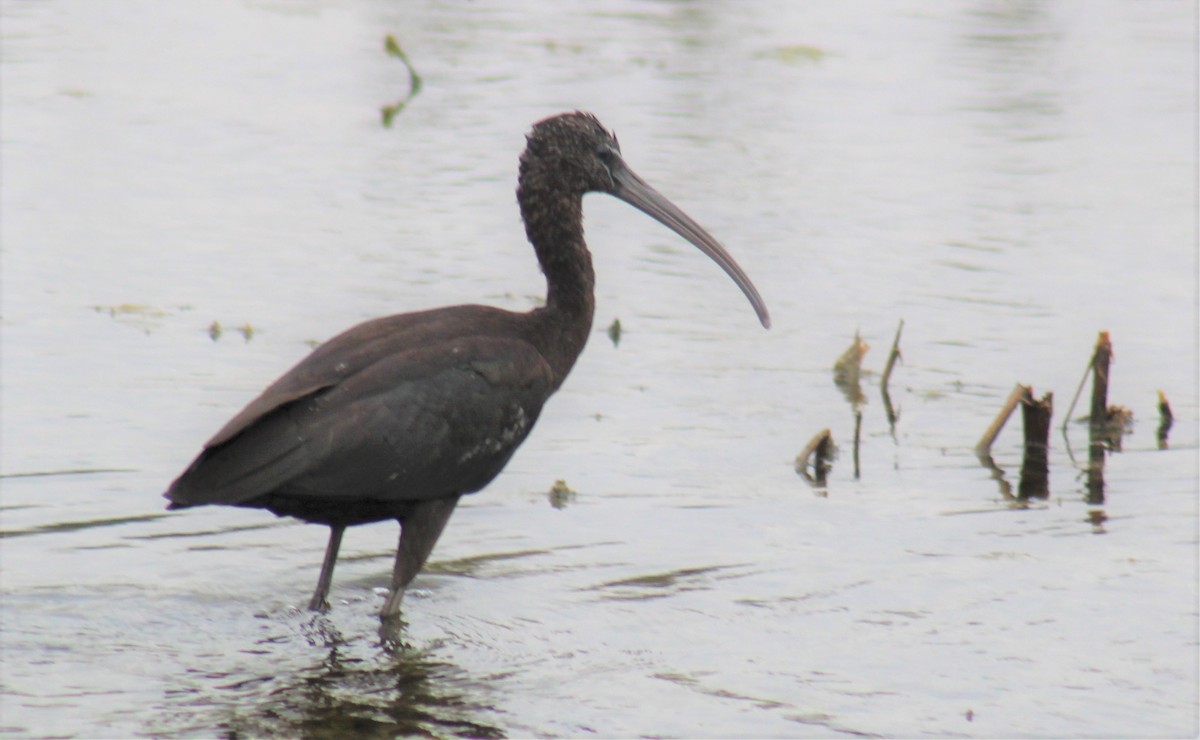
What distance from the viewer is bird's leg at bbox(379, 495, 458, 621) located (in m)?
6.33

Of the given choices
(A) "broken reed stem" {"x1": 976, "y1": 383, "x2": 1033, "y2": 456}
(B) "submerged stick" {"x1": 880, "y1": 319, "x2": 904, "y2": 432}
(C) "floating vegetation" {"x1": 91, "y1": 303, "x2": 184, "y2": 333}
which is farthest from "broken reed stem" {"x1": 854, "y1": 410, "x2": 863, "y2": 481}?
(C) "floating vegetation" {"x1": 91, "y1": 303, "x2": 184, "y2": 333}

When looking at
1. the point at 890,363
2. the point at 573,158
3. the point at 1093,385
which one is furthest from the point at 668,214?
the point at 1093,385

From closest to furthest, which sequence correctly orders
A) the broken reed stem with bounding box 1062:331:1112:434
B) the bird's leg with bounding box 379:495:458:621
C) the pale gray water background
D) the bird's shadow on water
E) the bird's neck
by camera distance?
the bird's shadow on water → the pale gray water background → the bird's leg with bounding box 379:495:458:621 → the bird's neck → the broken reed stem with bounding box 1062:331:1112:434

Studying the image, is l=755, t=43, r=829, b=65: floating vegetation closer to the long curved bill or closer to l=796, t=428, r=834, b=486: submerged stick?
l=796, t=428, r=834, b=486: submerged stick

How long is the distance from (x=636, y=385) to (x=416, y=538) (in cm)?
337

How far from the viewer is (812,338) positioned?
1061 centimetres

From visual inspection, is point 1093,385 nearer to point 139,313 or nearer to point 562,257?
point 562,257

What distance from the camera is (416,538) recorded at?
6.34m

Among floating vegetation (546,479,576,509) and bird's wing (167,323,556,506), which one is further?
floating vegetation (546,479,576,509)

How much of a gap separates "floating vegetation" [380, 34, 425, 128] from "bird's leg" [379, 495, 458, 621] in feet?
32.2

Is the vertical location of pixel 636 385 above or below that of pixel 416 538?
above

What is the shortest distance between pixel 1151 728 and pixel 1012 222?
7775mm

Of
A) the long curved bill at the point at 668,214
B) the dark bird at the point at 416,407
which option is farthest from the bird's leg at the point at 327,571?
the long curved bill at the point at 668,214

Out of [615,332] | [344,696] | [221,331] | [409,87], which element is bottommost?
[344,696]
